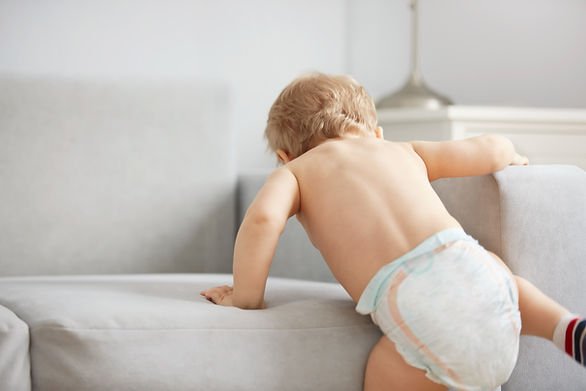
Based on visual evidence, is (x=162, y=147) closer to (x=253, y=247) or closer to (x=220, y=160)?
(x=220, y=160)

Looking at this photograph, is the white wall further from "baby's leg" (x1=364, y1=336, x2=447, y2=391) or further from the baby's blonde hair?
"baby's leg" (x1=364, y1=336, x2=447, y2=391)

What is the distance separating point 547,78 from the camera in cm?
250

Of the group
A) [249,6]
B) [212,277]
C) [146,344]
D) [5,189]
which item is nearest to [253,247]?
[146,344]

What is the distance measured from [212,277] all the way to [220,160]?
398 millimetres

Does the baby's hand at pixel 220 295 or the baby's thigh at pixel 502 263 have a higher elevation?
the baby's thigh at pixel 502 263

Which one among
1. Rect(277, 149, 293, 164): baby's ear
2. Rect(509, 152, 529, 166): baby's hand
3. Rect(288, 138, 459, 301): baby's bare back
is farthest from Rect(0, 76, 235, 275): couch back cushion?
Rect(509, 152, 529, 166): baby's hand

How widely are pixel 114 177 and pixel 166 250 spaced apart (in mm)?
211

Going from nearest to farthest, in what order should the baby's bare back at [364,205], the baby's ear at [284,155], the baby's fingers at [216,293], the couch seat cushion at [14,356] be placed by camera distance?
the couch seat cushion at [14,356], the baby's bare back at [364,205], the baby's fingers at [216,293], the baby's ear at [284,155]

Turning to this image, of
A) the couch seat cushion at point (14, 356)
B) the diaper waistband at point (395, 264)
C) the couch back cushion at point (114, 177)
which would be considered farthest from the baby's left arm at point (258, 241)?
the couch back cushion at point (114, 177)

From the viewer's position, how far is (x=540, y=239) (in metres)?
0.96

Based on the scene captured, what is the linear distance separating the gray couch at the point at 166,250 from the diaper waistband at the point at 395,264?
0.16 ft

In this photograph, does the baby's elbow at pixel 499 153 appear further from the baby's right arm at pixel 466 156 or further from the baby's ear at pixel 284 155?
the baby's ear at pixel 284 155

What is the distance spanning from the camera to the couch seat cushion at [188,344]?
0.81 metres

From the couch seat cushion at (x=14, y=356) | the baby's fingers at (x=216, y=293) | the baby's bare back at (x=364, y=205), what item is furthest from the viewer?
the baby's fingers at (x=216, y=293)
